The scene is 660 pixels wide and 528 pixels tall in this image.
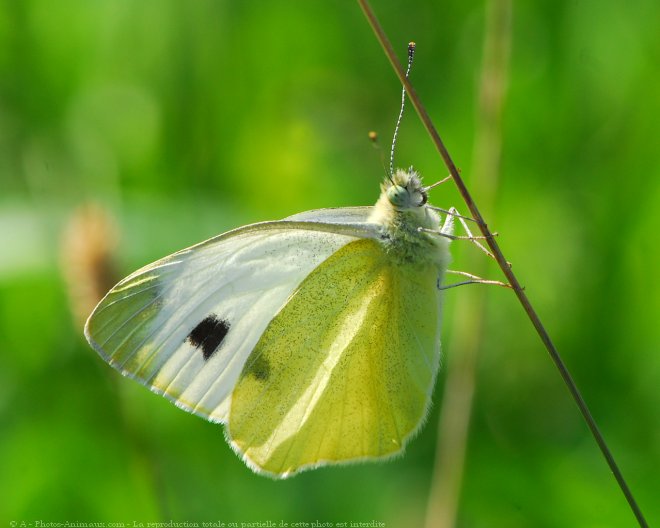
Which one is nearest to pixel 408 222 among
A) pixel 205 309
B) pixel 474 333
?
pixel 474 333

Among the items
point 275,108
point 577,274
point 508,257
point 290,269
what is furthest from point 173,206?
point 577,274

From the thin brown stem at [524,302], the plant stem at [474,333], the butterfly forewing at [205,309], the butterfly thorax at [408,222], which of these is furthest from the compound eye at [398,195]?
the thin brown stem at [524,302]

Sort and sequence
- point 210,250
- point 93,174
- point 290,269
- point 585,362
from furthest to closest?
point 93,174 → point 585,362 → point 290,269 → point 210,250

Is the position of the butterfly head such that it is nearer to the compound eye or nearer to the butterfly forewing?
the compound eye

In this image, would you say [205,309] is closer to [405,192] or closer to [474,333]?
[405,192]

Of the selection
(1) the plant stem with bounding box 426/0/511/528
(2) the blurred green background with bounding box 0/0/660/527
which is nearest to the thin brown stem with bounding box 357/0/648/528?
(1) the plant stem with bounding box 426/0/511/528

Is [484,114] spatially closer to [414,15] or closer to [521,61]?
[521,61]

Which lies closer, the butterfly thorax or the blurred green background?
the butterfly thorax

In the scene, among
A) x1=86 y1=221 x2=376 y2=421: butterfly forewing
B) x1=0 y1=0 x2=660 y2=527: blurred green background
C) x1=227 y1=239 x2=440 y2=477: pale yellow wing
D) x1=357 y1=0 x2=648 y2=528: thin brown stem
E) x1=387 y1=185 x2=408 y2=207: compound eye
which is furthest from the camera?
x1=0 y1=0 x2=660 y2=527: blurred green background
